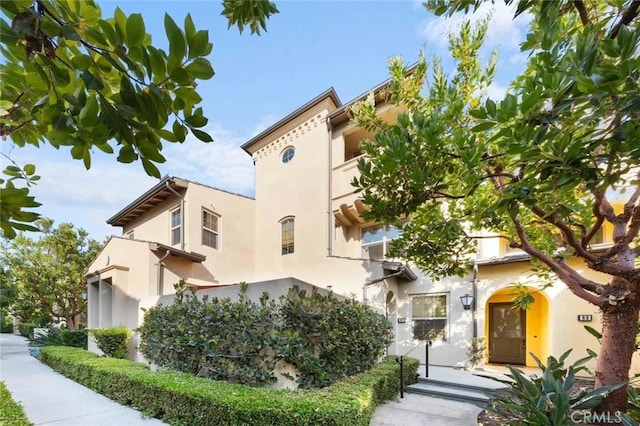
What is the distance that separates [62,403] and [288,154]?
1016 centimetres

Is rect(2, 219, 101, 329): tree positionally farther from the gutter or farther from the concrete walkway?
the gutter

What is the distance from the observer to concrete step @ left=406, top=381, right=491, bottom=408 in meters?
7.47

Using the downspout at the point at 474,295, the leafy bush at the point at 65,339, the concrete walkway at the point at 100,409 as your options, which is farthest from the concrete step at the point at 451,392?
the leafy bush at the point at 65,339

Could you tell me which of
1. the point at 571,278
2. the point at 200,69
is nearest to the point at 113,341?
the point at 200,69

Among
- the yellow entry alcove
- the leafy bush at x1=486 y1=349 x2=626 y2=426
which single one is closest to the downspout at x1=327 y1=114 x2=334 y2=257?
the yellow entry alcove

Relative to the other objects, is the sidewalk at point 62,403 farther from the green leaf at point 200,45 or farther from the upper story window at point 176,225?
the green leaf at point 200,45

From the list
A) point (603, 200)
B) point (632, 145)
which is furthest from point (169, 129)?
point (603, 200)

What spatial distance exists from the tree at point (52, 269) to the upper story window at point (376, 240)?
16093 millimetres

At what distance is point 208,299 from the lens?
7.65 m

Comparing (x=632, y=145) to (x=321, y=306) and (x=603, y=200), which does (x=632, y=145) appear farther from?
(x=321, y=306)

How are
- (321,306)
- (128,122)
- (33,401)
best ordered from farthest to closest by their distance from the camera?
(33,401)
(321,306)
(128,122)

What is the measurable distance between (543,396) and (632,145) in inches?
148

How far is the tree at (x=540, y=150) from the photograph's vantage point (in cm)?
218

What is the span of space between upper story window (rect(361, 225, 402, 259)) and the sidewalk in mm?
7825
